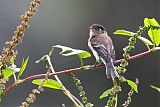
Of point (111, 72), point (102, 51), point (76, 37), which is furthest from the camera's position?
point (76, 37)

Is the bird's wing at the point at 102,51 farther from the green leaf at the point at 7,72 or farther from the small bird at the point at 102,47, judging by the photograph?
the green leaf at the point at 7,72

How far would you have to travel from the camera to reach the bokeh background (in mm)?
4520

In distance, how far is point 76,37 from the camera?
16.6 feet

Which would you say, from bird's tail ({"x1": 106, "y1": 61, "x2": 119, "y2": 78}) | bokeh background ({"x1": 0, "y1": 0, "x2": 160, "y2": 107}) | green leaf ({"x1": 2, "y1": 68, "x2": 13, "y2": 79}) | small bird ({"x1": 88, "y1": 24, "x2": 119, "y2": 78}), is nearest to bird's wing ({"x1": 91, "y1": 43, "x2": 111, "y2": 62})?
small bird ({"x1": 88, "y1": 24, "x2": 119, "y2": 78})

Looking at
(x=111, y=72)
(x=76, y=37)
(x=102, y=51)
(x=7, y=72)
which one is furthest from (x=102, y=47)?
(x=76, y=37)

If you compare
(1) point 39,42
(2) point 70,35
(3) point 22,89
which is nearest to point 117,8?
(2) point 70,35

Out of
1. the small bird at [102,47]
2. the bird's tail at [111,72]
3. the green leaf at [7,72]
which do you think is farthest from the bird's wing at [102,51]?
the green leaf at [7,72]

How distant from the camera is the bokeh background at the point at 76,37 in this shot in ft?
14.8

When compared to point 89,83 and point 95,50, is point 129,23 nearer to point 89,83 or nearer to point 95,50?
point 89,83

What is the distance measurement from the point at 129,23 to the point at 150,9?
322 millimetres

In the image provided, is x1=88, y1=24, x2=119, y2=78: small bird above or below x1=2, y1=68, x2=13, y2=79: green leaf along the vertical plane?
below

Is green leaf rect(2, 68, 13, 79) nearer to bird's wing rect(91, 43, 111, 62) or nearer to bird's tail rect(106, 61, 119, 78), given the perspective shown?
bird's tail rect(106, 61, 119, 78)

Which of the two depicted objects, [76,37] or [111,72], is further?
[76,37]

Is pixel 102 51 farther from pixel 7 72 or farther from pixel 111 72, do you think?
pixel 7 72
